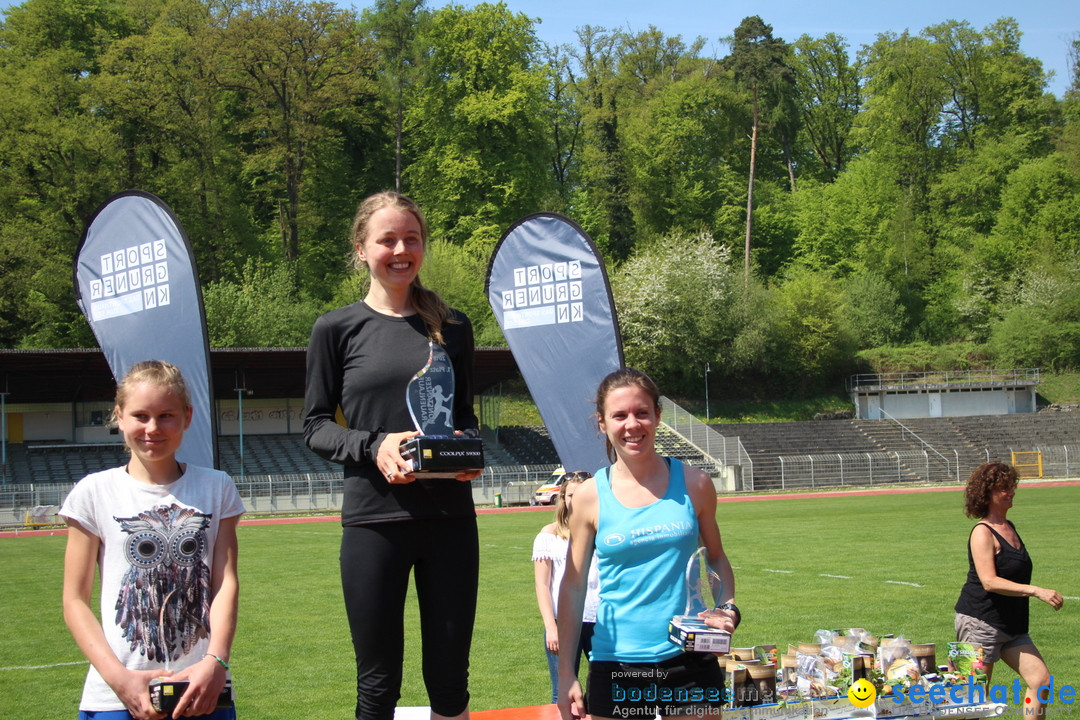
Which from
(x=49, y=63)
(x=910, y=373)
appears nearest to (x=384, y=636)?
(x=49, y=63)

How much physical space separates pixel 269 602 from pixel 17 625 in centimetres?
286

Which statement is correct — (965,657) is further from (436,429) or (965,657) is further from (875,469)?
(875,469)

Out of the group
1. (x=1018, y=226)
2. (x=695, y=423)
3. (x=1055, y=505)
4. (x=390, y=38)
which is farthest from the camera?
(x=1018, y=226)

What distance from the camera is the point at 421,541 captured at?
11.3 feet

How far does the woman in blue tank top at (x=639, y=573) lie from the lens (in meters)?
3.58

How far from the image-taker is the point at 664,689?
3562 mm

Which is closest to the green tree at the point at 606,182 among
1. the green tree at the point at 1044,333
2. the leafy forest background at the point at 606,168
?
the leafy forest background at the point at 606,168

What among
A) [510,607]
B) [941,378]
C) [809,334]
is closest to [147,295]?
[510,607]

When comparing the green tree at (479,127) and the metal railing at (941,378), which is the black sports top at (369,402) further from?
the metal railing at (941,378)

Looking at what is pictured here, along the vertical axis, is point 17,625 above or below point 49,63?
below

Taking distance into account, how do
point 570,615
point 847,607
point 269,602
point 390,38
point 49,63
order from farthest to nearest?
point 390,38
point 49,63
point 269,602
point 847,607
point 570,615

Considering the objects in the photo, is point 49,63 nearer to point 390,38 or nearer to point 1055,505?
point 390,38

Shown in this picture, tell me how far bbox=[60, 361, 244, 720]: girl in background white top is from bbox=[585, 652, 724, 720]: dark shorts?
127 cm

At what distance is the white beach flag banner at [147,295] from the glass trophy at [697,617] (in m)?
5.96
